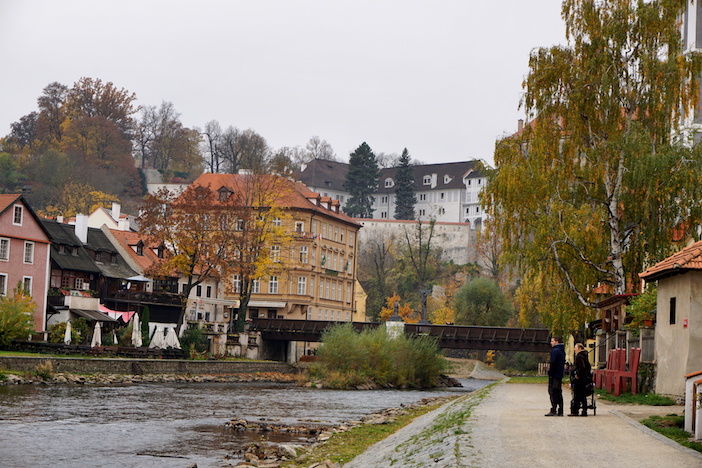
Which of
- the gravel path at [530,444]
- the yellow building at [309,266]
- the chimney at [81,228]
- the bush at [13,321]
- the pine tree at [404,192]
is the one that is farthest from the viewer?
the pine tree at [404,192]

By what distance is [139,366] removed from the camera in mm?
52562

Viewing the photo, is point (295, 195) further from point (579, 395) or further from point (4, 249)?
point (579, 395)

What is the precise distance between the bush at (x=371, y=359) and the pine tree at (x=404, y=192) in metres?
96.2

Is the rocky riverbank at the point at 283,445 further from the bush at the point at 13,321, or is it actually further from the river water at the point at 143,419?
the bush at the point at 13,321

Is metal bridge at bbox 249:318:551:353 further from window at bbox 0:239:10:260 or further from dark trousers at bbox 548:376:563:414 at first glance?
dark trousers at bbox 548:376:563:414

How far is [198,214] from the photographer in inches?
→ 2628

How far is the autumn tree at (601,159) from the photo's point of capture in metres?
32.8

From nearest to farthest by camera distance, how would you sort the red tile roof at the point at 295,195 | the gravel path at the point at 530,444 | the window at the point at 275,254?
the gravel path at the point at 530,444 < the window at the point at 275,254 < the red tile roof at the point at 295,195

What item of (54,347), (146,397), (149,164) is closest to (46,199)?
(149,164)

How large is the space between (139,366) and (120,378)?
4.31 meters

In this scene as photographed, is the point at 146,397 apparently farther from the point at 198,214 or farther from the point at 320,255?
the point at 320,255

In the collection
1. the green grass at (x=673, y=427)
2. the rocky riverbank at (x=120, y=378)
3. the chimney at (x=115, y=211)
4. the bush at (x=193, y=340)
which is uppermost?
the chimney at (x=115, y=211)

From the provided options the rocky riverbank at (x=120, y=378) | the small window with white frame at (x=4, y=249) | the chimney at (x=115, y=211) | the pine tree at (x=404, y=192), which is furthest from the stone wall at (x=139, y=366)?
the pine tree at (x=404, y=192)

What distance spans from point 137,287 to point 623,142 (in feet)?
163
